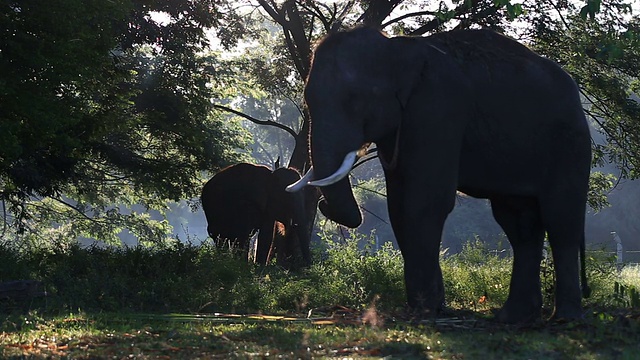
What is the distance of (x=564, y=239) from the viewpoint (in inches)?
382

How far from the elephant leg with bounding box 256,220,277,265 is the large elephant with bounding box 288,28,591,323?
36.7ft

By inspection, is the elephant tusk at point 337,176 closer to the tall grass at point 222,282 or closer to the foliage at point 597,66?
the tall grass at point 222,282

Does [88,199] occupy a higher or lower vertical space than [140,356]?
higher

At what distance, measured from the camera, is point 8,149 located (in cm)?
1253

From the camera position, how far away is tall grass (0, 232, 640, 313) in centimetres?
1172

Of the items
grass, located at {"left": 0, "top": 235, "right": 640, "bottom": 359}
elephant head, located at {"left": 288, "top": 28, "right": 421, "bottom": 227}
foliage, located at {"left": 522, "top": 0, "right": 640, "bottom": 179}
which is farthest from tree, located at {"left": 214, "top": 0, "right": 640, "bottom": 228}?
elephant head, located at {"left": 288, "top": 28, "right": 421, "bottom": 227}

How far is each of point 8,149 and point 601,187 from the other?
14682mm

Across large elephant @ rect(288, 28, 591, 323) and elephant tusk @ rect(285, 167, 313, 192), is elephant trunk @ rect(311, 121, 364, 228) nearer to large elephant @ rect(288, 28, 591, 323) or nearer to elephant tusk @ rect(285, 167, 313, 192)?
large elephant @ rect(288, 28, 591, 323)

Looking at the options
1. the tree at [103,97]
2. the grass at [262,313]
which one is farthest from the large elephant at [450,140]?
the tree at [103,97]

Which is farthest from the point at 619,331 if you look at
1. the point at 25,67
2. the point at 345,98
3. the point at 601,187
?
the point at 601,187

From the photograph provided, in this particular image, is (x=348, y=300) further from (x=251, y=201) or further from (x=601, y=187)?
(x=601, y=187)

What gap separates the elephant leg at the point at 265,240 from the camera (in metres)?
21.0

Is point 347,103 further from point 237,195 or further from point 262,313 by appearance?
point 237,195

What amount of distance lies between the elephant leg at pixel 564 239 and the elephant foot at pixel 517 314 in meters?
0.41
